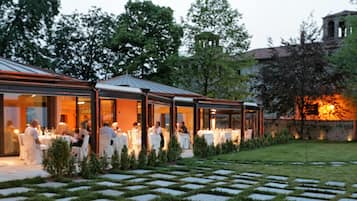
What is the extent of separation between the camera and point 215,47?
77.3 ft

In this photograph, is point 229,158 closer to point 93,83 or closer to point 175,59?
point 93,83

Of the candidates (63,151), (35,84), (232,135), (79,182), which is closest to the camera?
(79,182)

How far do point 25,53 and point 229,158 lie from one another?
65.5 feet

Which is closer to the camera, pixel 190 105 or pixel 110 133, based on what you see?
pixel 110 133

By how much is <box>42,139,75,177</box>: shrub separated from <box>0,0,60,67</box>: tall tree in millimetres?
20927

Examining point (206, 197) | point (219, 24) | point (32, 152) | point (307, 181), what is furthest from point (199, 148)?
point (219, 24)

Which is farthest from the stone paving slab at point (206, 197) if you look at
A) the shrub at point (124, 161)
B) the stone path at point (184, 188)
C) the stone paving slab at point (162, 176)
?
the shrub at point (124, 161)

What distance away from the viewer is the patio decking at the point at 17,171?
8.15 m

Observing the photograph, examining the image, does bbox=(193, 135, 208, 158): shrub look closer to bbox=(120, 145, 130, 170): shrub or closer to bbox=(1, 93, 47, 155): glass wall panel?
bbox=(120, 145, 130, 170): shrub

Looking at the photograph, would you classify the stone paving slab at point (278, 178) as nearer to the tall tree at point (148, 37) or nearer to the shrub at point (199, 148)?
the shrub at point (199, 148)

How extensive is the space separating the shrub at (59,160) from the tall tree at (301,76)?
58.2ft

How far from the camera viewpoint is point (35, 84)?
917 cm

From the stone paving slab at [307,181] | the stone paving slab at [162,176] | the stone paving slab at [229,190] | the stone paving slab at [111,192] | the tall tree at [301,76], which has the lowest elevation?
the stone paving slab at [307,181]

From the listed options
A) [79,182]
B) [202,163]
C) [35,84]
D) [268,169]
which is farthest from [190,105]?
[79,182]
